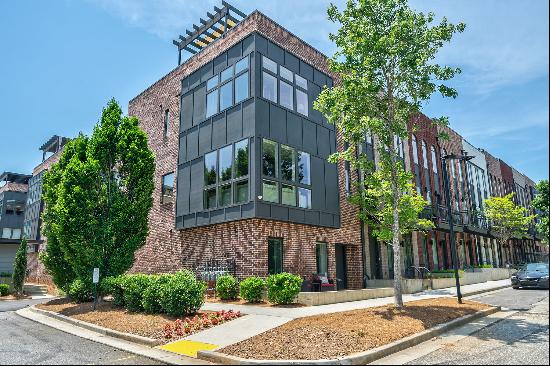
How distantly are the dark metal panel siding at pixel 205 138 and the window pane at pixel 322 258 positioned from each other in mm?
7909

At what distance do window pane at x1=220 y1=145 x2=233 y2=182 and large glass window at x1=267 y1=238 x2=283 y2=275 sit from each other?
3864 mm

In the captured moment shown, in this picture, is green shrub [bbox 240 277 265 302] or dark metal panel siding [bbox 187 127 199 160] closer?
green shrub [bbox 240 277 265 302]

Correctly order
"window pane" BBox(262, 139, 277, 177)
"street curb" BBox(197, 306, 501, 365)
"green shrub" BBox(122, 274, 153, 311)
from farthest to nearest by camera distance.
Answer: "window pane" BBox(262, 139, 277, 177) < "green shrub" BBox(122, 274, 153, 311) < "street curb" BBox(197, 306, 501, 365)

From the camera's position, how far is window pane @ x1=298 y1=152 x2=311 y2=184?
19469 mm

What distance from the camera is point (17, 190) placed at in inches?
1964

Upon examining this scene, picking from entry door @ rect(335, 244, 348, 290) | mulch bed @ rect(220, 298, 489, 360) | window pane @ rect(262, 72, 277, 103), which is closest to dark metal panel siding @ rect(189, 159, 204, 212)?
window pane @ rect(262, 72, 277, 103)

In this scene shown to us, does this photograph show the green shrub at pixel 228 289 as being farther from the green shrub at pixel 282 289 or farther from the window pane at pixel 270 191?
the window pane at pixel 270 191

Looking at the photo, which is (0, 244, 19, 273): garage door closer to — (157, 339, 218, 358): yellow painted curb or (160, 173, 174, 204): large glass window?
(160, 173, 174, 204): large glass window

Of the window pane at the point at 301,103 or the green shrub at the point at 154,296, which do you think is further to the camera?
the window pane at the point at 301,103

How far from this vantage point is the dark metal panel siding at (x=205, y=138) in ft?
66.8

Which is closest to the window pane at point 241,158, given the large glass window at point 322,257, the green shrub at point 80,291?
the large glass window at point 322,257

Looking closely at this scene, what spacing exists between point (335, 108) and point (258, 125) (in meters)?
4.98

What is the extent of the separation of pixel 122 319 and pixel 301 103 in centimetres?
1369

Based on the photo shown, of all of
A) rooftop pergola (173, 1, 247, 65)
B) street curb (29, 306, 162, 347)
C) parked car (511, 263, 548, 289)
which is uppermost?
rooftop pergola (173, 1, 247, 65)
